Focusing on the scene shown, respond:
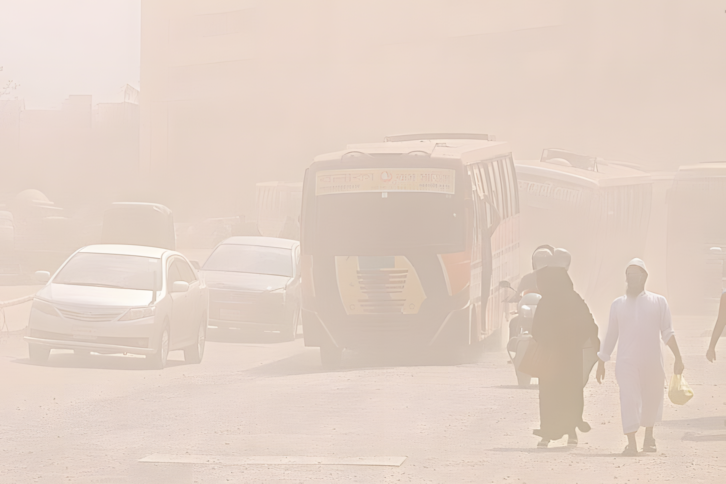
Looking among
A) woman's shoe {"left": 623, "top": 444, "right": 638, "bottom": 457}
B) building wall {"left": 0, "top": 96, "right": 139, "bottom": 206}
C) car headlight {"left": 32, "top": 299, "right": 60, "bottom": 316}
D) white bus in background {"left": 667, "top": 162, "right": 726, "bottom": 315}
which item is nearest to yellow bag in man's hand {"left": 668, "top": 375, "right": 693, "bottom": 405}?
woman's shoe {"left": 623, "top": 444, "right": 638, "bottom": 457}

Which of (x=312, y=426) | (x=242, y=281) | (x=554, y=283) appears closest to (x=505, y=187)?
(x=242, y=281)

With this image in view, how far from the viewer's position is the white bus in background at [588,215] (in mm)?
24078

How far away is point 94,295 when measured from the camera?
1511 cm

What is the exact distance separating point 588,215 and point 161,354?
11.3 m

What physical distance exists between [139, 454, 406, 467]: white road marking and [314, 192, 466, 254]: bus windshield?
741 cm

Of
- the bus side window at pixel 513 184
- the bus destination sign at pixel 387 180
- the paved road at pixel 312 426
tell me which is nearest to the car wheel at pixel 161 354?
the paved road at pixel 312 426

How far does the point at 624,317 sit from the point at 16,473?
4.02 metres

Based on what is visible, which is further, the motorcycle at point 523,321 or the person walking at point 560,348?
the motorcycle at point 523,321

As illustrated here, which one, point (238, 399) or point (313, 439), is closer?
point (313, 439)

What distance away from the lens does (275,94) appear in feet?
182

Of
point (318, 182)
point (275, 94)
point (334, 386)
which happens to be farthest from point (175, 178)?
point (334, 386)

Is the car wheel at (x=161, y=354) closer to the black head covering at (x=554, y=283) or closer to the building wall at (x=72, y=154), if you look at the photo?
the black head covering at (x=554, y=283)

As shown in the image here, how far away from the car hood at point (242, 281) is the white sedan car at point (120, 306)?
112 inches

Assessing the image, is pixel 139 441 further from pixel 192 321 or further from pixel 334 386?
pixel 192 321
